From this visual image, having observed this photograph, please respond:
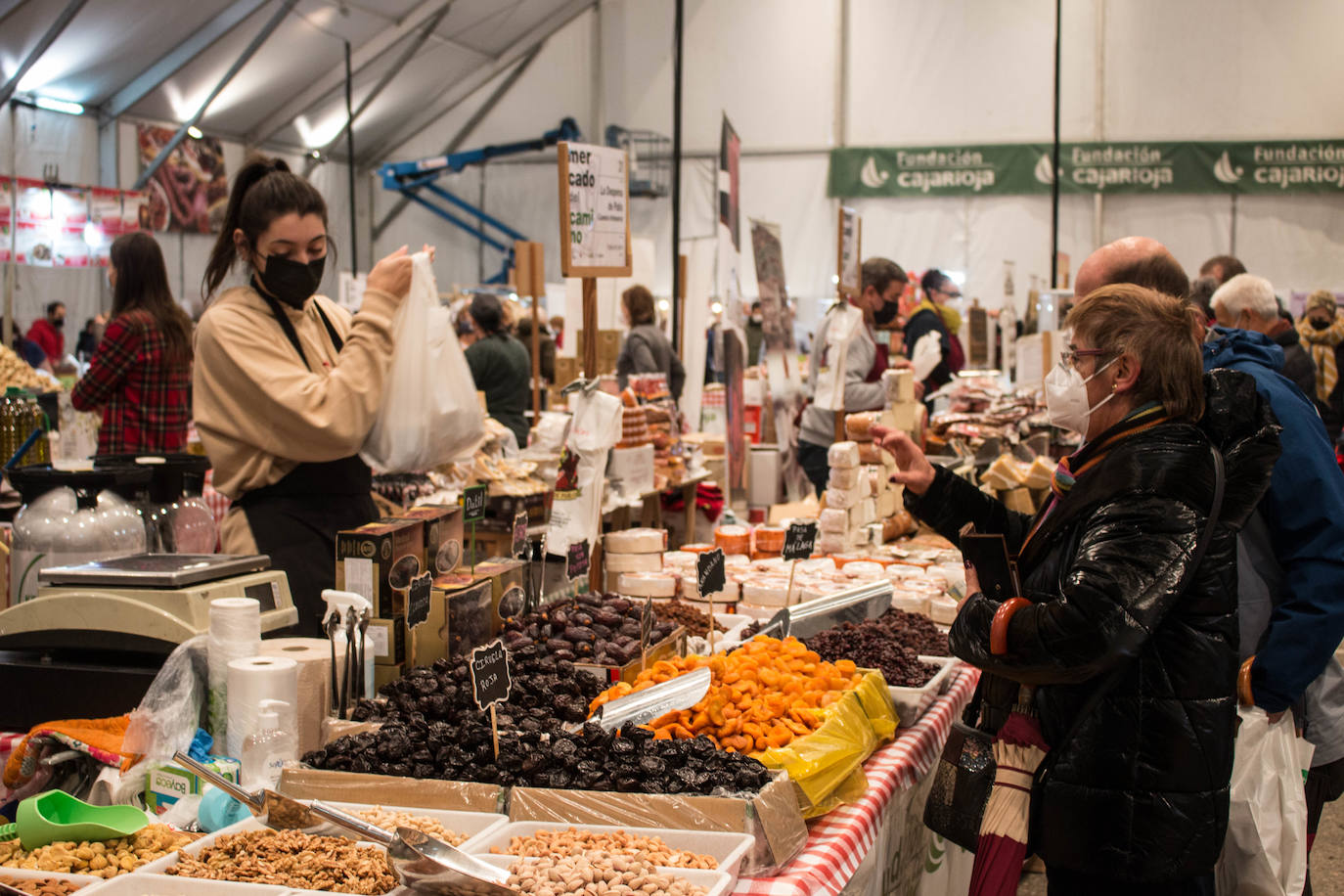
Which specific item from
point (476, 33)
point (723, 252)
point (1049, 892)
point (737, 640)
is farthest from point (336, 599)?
point (476, 33)

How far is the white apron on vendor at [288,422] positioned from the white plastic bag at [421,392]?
59 mm

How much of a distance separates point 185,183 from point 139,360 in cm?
1382

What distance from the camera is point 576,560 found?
111 inches

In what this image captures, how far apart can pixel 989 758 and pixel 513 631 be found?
3.19 ft

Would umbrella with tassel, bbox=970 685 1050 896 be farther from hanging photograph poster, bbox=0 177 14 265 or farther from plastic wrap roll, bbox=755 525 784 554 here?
hanging photograph poster, bbox=0 177 14 265

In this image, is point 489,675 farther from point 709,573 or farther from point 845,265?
point 845,265

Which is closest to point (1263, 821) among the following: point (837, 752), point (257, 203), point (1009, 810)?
point (1009, 810)

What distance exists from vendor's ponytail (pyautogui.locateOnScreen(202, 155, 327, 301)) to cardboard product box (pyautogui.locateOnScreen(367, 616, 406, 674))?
89 cm

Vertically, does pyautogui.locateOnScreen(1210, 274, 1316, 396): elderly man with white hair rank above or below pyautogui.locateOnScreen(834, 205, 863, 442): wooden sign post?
below

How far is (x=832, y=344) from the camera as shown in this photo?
541 cm

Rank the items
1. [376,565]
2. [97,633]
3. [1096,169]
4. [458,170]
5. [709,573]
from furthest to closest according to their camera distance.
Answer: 1. [458,170]
2. [1096,169]
3. [709,573]
4. [376,565]
5. [97,633]

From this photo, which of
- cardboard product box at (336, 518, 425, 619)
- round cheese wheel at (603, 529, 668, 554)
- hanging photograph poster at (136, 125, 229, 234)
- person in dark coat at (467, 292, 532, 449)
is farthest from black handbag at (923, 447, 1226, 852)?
hanging photograph poster at (136, 125, 229, 234)

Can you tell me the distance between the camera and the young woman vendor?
2.54m

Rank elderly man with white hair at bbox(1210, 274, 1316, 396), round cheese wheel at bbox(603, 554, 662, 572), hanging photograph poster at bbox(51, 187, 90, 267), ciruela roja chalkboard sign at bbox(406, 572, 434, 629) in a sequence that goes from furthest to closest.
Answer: hanging photograph poster at bbox(51, 187, 90, 267), elderly man with white hair at bbox(1210, 274, 1316, 396), round cheese wheel at bbox(603, 554, 662, 572), ciruela roja chalkboard sign at bbox(406, 572, 434, 629)
